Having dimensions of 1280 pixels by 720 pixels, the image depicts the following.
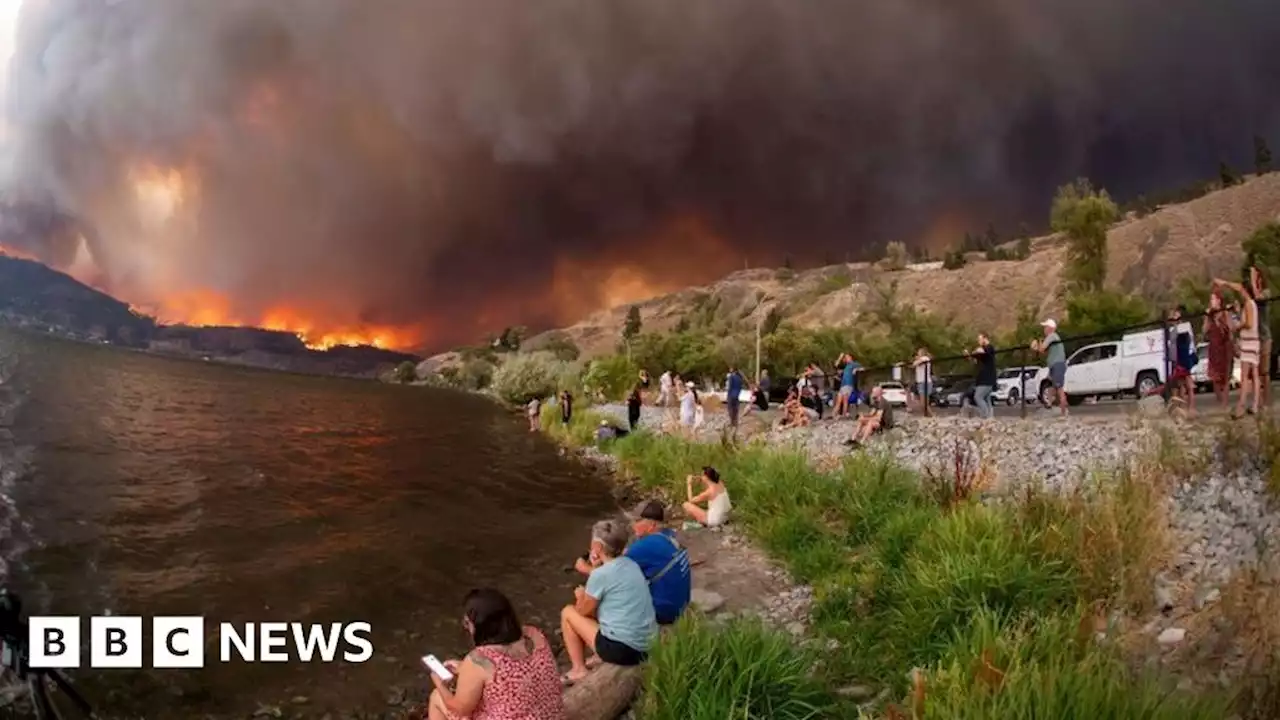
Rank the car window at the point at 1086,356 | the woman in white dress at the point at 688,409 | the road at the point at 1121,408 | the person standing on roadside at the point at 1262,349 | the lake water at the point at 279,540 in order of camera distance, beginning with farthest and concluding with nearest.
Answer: the woman in white dress at the point at 688,409 < the car window at the point at 1086,356 < the road at the point at 1121,408 < the person standing on roadside at the point at 1262,349 < the lake water at the point at 279,540

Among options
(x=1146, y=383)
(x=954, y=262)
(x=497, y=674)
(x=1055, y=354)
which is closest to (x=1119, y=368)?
(x=1146, y=383)

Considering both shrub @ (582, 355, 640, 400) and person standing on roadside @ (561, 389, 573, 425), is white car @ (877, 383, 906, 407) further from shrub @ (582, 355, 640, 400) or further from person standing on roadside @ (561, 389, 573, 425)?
shrub @ (582, 355, 640, 400)

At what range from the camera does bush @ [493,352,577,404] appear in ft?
231

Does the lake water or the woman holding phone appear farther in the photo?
the lake water

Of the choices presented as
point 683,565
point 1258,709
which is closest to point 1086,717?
point 1258,709

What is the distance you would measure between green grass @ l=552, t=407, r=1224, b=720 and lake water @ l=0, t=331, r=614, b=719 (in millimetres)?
3848

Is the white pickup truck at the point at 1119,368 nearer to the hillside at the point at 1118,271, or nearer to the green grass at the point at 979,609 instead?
the green grass at the point at 979,609

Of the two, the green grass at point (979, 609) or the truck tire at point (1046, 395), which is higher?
the truck tire at point (1046, 395)

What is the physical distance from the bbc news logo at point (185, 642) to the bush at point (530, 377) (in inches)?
2238

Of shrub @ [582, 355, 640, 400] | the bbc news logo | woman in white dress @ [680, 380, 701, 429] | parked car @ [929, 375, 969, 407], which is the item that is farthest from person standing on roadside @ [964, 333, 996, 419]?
shrub @ [582, 355, 640, 400]

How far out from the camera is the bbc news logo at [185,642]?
323 inches

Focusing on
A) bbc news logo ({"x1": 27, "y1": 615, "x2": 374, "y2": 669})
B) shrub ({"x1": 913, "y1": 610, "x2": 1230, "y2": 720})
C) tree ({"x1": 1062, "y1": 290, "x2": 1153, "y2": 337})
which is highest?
tree ({"x1": 1062, "y1": 290, "x2": 1153, "y2": 337})

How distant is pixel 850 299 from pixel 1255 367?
118994mm

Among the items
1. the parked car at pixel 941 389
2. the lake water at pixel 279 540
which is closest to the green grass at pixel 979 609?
the lake water at pixel 279 540
